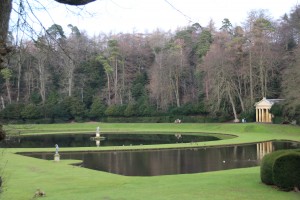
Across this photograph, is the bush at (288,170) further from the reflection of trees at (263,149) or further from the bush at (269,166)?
the reflection of trees at (263,149)

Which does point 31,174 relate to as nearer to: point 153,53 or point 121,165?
point 121,165

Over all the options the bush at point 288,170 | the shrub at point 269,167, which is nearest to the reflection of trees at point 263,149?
the shrub at point 269,167

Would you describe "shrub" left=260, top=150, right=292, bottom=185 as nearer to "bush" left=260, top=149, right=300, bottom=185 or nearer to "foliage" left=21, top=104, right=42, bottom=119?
"bush" left=260, top=149, right=300, bottom=185

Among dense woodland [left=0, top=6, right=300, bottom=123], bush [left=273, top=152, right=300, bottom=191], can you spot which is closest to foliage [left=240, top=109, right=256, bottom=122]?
dense woodland [left=0, top=6, right=300, bottom=123]

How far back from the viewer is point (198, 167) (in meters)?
18.5

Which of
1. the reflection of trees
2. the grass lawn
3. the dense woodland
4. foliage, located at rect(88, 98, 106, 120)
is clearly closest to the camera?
the grass lawn

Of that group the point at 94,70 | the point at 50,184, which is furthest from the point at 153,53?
the point at 50,184

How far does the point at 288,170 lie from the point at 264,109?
36393 mm

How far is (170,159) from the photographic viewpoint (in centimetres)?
2131

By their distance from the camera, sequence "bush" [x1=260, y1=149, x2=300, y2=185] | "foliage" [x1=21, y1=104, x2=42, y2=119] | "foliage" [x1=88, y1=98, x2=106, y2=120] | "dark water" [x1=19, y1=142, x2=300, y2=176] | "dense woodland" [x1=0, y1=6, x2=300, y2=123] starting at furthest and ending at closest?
1. "foliage" [x1=88, y1=98, x2=106, y2=120]
2. "foliage" [x1=21, y1=104, x2=42, y2=119]
3. "dense woodland" [x1=0, y1=6, x2=300, y2=123]
4. "dark water" [x1=19, y1=142, x2=300, y2=176]
5. "bush" [x1=260, y1=149, x2=300, y2=185]

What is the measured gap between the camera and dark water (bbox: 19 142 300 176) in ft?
59.3

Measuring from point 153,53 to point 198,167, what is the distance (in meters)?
47.2

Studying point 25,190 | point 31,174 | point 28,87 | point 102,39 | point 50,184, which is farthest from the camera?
point 102,39

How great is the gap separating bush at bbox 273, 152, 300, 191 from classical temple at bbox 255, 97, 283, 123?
115 feet
